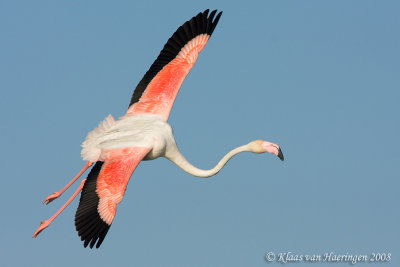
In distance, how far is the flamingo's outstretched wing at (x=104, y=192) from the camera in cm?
1532

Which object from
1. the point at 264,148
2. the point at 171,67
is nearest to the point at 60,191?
the point at 171,67

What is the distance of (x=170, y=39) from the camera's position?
64.9ft

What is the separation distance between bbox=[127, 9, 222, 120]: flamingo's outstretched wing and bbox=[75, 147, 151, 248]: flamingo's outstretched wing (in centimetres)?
205

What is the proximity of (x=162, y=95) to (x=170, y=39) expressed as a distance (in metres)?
1.88

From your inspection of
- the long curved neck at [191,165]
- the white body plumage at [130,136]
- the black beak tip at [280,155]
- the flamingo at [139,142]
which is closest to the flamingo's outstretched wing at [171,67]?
the flamingo at [139,142]

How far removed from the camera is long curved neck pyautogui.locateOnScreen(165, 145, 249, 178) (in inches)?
699

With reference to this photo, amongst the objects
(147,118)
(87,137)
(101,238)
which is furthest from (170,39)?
(101,238)

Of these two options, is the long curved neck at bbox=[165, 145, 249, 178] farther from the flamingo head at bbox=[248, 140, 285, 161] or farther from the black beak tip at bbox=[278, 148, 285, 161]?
the black beak tip at bbox=[278, 148, 285, 161]

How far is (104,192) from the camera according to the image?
625 inches

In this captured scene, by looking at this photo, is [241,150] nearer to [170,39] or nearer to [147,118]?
[147,118]

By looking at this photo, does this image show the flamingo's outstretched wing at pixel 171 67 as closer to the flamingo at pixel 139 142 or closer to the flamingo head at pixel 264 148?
the flamingo at pixel 139 142

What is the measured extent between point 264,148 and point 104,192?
390 cm

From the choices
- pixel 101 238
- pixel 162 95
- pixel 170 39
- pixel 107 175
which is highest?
pixel 170 39

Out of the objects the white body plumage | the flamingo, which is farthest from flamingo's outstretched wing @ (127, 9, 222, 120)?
the white body plumage
